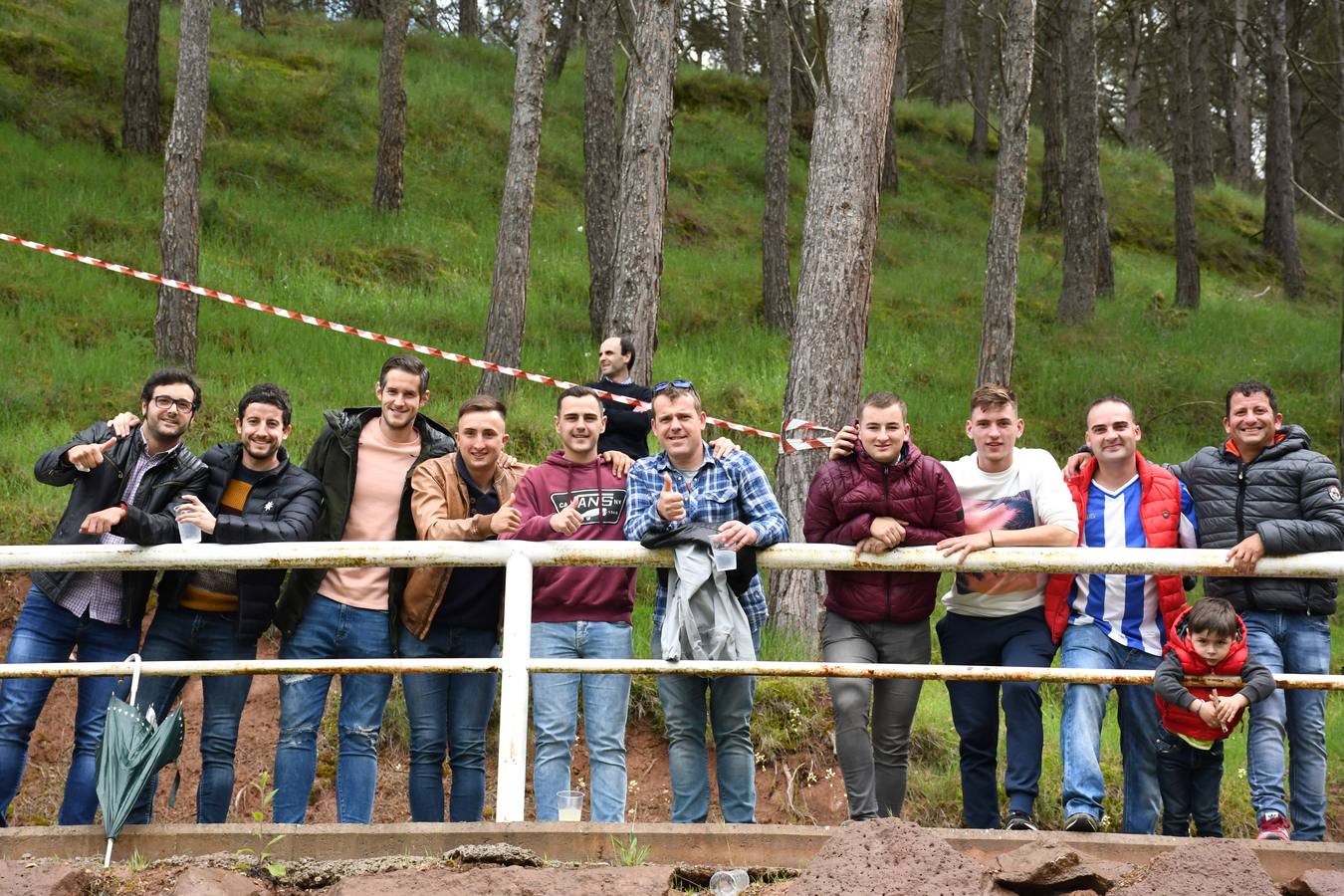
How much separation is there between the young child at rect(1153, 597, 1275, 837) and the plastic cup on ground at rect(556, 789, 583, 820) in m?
2.09

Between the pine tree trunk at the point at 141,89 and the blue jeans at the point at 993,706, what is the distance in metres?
15.6

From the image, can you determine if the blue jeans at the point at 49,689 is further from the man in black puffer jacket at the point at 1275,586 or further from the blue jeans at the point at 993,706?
the man in black puffer jacket at the point at 1275,586

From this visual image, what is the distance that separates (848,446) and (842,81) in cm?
398

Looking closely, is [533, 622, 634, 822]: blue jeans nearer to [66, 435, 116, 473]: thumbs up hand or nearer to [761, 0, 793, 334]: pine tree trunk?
[66, 435, 116, 473]: thumbs up hand

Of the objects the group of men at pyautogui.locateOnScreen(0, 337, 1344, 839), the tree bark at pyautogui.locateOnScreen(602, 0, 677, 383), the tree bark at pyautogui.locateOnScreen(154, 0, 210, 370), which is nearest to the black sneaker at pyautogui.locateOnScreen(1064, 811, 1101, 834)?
Answer: the group of men at pyautogui.locateOnScreen(0, 337, 1344, 839)

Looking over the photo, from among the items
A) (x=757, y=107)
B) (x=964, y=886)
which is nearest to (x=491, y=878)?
(x=964, y=886)

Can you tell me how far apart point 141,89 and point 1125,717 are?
53.8ft

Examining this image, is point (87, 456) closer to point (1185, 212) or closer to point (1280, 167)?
point (1185, 212)

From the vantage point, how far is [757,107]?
27641 millimetres

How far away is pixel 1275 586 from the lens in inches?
205

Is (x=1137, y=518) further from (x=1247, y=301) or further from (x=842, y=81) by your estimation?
(x=1247, y=301)

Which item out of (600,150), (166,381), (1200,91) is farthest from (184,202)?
(1200,91)

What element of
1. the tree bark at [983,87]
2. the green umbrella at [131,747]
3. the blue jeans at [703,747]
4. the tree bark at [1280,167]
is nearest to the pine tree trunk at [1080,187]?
the tree bark at [1280,167]

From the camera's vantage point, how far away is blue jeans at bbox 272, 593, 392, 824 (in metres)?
5.27
